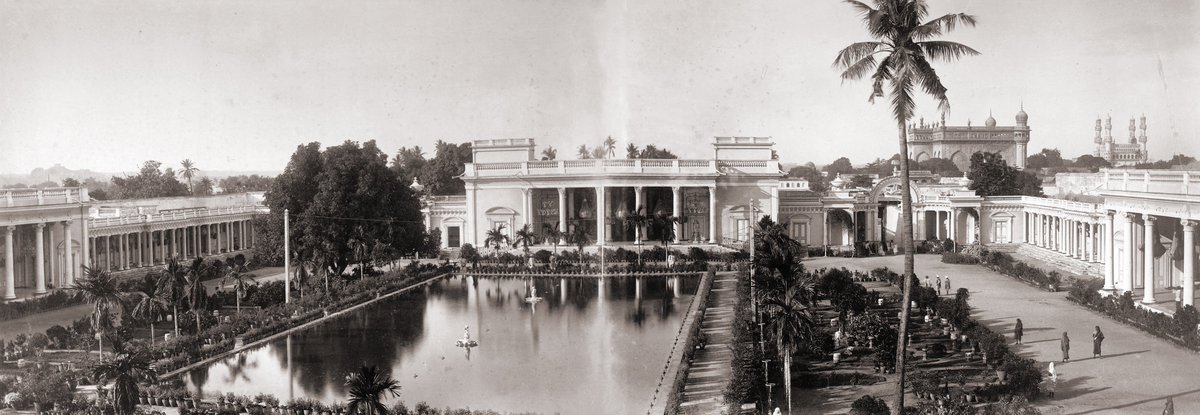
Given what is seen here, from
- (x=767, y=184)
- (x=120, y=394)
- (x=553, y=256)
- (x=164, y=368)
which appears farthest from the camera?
(x=767, y=184)

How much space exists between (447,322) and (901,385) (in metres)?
15.5

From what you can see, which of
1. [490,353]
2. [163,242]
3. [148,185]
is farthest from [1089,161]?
[148,185]

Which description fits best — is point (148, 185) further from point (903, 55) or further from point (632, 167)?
point (903, 55)

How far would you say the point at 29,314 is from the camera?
27500 millimetres

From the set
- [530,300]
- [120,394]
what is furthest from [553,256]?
[120,394]

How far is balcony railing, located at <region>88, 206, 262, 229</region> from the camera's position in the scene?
36.8 meters

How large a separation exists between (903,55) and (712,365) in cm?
894

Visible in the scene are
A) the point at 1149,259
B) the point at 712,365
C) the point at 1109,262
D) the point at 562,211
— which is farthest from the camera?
the point at 562,211

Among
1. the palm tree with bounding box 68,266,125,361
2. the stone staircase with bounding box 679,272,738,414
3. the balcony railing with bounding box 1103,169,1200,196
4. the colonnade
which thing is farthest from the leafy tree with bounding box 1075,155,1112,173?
the palm tree with bounding box 68,266,125,361

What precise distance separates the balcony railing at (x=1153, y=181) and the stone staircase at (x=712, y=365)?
12.7 metres

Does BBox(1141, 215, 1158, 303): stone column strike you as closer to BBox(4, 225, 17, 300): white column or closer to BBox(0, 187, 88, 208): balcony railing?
BBox(4, 225, 17, 300): white column

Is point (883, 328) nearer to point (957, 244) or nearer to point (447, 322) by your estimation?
point (447, 322)

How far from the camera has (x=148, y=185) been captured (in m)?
60.2

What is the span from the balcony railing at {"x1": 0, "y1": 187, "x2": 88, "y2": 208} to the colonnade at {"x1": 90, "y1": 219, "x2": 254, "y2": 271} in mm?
3278
